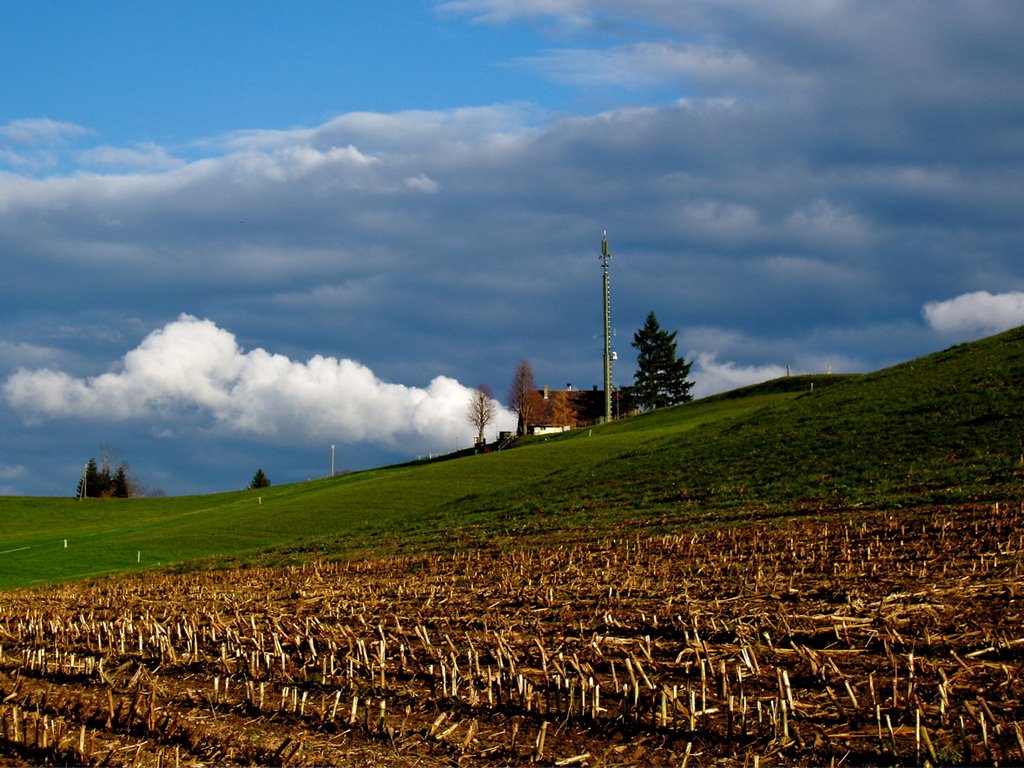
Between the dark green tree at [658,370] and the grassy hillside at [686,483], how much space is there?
7299 centimetres

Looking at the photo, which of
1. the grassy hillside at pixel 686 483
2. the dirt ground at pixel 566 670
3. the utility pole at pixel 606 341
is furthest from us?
the utility pole at pixel 606 341

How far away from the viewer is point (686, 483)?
4731cm

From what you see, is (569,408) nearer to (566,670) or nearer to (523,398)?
(523,398)

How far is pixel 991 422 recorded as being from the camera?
46.1m

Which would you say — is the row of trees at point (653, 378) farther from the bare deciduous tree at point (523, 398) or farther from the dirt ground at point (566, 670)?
the dirt ground at point (566, 670)

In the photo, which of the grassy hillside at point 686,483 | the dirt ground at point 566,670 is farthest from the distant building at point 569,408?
the dirt ground at point 566,670

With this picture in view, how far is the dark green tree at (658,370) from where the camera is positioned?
153 meters

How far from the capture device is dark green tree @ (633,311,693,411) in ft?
502

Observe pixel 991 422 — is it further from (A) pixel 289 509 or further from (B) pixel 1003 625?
(A) pixel 289 509

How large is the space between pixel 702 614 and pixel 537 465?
57.5m

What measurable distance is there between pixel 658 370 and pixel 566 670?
143281mm

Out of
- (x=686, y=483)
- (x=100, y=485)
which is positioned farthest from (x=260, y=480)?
(x=686, y=483)

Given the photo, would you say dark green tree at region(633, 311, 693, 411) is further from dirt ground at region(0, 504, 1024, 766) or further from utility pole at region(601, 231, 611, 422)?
dirt ground at region(0, 504, 1024, 766)

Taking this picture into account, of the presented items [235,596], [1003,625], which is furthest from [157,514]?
[1003,625]
